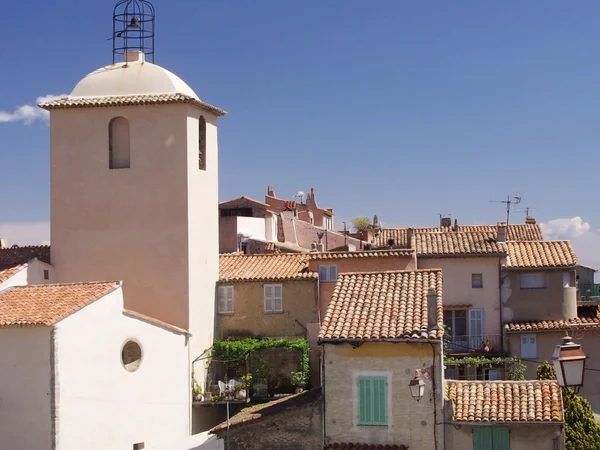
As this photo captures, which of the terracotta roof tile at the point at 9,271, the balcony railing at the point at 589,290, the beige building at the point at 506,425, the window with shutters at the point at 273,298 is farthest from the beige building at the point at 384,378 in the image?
the balcony railing at the point at 589,290

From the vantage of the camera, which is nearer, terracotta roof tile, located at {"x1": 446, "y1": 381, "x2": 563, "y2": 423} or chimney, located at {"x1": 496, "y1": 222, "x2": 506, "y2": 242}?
terracotta roof tile, located at {"x1": 446, "y1": 381, "x2": 563, "y2": 423}

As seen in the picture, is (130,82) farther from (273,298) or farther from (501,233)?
(501,233)

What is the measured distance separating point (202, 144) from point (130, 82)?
3.34 m

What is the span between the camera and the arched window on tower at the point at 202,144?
36.1 meters

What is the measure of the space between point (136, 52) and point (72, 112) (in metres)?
3.28

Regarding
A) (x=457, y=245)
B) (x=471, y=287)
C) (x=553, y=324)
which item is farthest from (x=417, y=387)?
(x=457, y=245)

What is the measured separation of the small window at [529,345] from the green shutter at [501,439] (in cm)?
1908

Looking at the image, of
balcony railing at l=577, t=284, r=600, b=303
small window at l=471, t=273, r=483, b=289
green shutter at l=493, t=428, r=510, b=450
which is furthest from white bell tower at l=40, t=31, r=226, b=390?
balcony railing at l=577, t=284, r=600, b=303

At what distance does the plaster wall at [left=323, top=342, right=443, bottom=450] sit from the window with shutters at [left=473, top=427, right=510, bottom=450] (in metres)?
0.92

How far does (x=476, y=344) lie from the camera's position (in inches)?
1709

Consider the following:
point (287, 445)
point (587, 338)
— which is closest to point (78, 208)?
point (287, 445)

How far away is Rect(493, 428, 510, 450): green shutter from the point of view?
23531 millimetres

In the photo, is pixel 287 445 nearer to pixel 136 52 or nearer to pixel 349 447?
pixel 349 447

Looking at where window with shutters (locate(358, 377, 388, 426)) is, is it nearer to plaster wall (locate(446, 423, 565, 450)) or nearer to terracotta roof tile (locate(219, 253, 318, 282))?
plaster wall (locate(446, 423, 565, 450))
